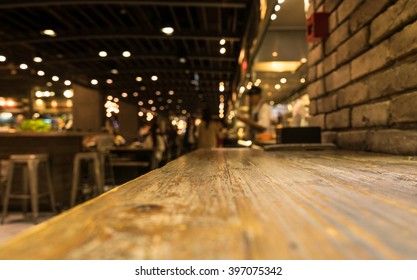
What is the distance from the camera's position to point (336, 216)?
0.52m

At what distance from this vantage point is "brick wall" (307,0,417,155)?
1.71m

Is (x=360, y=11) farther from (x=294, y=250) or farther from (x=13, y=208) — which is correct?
(x=13, y=208)

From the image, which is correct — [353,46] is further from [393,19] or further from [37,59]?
[37,59]

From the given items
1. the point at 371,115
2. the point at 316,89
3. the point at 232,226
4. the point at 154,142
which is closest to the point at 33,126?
the point at 154,142

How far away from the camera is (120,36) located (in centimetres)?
777

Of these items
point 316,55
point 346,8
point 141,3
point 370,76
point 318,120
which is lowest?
point 318,120

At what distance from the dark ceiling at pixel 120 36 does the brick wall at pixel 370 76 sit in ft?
8.14

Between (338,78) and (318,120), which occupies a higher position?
(338,78)

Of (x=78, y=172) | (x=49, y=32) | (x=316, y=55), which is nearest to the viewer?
(x=316, y=55)

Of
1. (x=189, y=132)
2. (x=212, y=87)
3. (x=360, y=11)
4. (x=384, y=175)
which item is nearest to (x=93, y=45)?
(x=189, y=132)

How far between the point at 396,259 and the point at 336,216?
16cm

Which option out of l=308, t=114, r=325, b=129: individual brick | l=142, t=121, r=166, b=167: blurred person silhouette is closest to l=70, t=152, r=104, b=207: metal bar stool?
l=142, t=121, r=166, b=167: blurred person silhouette

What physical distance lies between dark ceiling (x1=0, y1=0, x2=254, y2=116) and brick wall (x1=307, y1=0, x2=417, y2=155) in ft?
8.14

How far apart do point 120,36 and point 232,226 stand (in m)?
8.00
